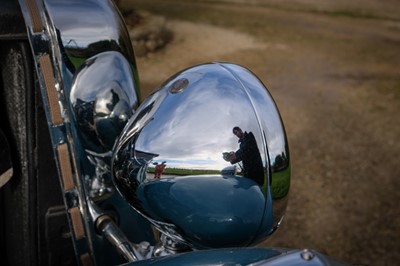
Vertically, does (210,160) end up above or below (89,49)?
below

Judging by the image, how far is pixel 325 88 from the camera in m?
5.73

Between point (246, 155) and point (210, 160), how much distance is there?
0.20 feet

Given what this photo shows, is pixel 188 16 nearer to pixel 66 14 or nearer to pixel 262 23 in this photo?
pixel 262 23

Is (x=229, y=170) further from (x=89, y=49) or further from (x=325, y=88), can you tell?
(x=325, y=88)

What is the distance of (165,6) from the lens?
884cm

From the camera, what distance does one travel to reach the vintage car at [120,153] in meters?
0.90

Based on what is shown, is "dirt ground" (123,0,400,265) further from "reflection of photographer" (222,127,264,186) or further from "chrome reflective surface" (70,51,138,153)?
"reflection of photographer" (222,127,264,186)

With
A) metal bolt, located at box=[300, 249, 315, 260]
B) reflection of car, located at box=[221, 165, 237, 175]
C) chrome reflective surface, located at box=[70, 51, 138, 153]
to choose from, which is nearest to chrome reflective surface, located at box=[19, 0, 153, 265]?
chrome reflective surface, located at box=[70, 51, 138, 153]

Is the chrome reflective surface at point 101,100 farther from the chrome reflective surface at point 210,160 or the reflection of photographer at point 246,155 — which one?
the reflection of photographer at point 246,155

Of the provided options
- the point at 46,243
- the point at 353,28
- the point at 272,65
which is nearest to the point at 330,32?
the point at 353,28

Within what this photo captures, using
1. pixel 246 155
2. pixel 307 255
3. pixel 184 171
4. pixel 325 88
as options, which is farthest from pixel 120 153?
pixel 325 88

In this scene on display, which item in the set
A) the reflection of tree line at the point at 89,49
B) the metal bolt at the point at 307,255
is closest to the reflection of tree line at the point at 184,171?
the metal bolt at the point at 307,255

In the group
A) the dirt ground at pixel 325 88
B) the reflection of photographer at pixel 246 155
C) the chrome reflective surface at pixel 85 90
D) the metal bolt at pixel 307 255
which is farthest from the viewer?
the dirt ground at pixel 325 88

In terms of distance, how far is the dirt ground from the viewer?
337 cm
